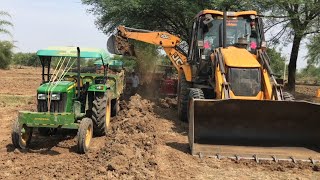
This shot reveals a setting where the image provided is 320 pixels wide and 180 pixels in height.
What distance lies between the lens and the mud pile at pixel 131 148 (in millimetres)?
6398

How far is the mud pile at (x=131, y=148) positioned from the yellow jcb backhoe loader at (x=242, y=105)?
37.9 inches

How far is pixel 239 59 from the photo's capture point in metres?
9.14

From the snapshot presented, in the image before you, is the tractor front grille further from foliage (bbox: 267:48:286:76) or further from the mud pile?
foliage (bbox: 267:48:286:76)

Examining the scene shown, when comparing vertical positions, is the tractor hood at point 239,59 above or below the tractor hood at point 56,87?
above

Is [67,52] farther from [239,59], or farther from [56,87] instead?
[239,59]

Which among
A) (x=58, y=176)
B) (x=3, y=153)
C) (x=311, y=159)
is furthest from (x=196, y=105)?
(x=3, y=153)

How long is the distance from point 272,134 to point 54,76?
485 cm

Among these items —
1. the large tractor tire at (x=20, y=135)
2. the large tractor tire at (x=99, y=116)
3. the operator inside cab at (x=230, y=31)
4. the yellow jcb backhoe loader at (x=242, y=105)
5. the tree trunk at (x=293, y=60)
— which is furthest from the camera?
the tree trunk at (x=293, y=60)

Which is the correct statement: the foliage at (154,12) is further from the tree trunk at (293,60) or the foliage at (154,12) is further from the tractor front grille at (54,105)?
the tractor front grille at (54,105)

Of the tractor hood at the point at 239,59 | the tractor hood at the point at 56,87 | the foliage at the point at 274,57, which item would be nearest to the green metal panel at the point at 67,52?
the tractor hood at the point at 56,87

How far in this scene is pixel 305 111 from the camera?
316 inches

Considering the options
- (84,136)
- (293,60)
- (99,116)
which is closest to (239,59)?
(99,116)

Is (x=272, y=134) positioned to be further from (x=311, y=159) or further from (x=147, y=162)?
(x=147, y=162)

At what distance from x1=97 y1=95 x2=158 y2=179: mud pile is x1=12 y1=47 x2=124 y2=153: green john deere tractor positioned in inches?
20.5
